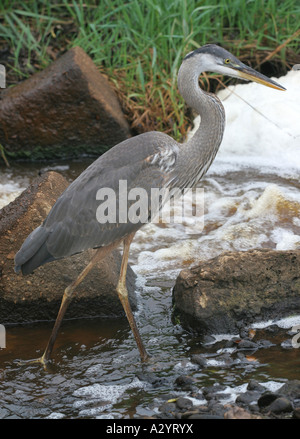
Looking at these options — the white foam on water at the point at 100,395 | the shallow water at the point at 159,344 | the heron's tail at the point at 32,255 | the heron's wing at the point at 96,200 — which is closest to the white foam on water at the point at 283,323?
the shallow water at the point at 159,344

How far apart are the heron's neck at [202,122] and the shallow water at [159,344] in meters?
1.01

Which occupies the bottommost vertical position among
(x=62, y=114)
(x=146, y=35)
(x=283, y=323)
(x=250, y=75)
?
(x=283, y=323)

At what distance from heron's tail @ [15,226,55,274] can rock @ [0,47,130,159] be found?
3591 millimetres

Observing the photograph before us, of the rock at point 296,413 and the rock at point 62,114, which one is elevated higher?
the rock at point 62,114

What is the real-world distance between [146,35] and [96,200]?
4288mm

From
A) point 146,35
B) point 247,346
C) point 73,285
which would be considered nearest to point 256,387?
point 247,346

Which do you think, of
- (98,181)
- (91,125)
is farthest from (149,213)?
(91,125)

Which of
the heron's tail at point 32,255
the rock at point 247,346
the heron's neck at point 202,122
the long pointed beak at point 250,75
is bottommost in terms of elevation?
the rock at point 247,346

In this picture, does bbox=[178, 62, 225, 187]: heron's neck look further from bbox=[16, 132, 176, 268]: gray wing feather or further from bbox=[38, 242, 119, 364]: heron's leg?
bbox=[38, 242, 119, 364]: heron's leg

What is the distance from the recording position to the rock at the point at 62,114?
25.3 ft

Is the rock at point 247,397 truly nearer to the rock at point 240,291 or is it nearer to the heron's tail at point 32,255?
the rock at point 240,291

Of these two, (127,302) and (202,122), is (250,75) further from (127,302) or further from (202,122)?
(127,302)

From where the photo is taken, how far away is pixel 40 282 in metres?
4.81

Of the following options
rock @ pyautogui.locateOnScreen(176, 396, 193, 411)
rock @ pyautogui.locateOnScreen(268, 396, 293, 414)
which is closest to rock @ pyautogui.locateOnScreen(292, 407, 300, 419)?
rock @ pyautogui.locateOnScreen(268, 396, 293, 414)
